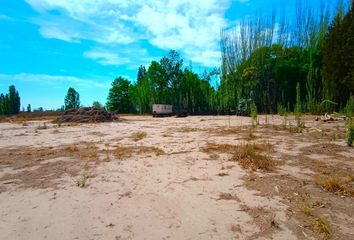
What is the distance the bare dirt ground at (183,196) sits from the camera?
8.43 feet

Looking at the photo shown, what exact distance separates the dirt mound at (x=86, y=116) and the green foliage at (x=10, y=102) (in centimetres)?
3651

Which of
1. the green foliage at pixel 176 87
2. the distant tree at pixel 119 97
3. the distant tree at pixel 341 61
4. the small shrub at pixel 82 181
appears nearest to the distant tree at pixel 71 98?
the distant tree at pixel 119 97

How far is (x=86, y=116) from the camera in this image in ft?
63.5

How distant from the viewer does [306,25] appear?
28469mm

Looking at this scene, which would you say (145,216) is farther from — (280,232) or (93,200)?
(280,232)

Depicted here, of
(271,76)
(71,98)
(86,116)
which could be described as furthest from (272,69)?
(71,98)

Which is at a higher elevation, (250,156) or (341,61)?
(341,61)

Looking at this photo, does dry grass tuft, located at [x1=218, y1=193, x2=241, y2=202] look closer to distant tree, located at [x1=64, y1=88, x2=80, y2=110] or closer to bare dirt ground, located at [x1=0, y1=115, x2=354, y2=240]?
bare dirt ground, located at [x1=0, y1=115, x2=354, y2=240]

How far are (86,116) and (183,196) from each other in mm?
17162

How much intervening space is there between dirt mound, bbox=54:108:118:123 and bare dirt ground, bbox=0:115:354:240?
1316 cm

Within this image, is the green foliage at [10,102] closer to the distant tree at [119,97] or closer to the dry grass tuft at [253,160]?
the distant tree at [119,97]

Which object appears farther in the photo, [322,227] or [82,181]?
[82,181]

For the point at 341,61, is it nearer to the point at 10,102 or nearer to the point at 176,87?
the point at 176,87

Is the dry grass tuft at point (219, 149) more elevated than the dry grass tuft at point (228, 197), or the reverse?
the dry grass tuft at point (219, 149)
